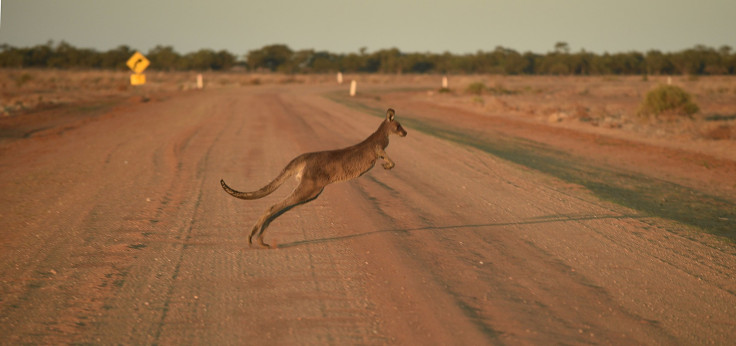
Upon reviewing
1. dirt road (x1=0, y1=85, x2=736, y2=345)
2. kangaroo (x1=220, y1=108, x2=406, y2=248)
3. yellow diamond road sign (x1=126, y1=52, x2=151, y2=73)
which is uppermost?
yellow diamond road sign (x1=126, y1=52, x2=151, y2=73)

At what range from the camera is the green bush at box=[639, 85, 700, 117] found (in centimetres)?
2894

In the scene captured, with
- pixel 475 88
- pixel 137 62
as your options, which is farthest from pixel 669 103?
pixel 137 62

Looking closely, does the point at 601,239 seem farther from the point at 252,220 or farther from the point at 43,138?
the point at 43,138

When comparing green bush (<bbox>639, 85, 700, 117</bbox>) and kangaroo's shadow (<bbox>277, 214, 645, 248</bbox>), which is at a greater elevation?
green bush (<bbox>639, 85, 700, 117</bbox>)

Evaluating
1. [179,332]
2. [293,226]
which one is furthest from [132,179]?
[179,332]

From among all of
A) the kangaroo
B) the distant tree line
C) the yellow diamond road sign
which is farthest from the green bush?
the distant tree line

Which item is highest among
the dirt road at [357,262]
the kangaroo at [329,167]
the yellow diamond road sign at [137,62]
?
the yellow diamond road sign at [137,62]

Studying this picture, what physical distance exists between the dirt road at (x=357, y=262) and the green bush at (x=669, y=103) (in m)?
18.4

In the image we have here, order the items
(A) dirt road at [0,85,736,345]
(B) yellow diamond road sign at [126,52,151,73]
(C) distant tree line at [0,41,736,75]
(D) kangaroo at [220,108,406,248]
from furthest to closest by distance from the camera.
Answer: (C) distant tree line at [0,41,736,75], (B) yellow diamond road sign at [126,52,151,73], (D) kangaroo at [220,108,406,248], (A) dirt road at [0,85,736,345]

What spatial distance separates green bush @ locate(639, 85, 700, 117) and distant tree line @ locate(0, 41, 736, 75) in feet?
276

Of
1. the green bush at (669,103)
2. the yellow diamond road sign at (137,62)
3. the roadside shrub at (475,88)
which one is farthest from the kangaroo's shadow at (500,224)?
the roadside shrub at (475,88)

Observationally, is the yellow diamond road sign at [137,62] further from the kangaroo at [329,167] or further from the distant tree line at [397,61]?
the distant tree line at [397,61]

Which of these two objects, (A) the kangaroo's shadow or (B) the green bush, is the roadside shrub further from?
(A) the kangaroo's shadow

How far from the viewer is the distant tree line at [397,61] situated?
330ft
